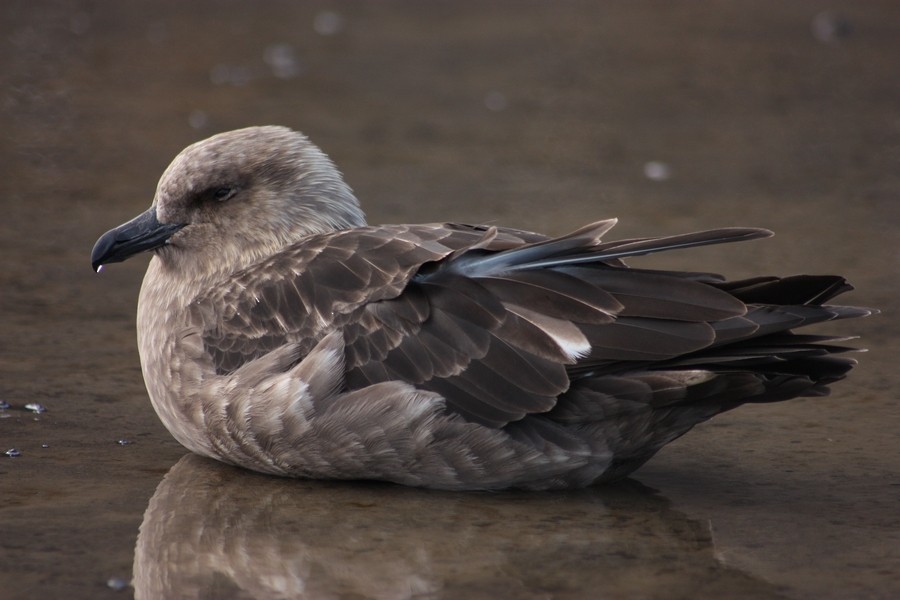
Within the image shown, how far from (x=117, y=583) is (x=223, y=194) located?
1.72 m

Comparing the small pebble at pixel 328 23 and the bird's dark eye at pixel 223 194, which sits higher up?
the small pebble at pixel 328 23

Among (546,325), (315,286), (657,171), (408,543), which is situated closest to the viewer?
(408,543)

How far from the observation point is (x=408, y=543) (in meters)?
3.93

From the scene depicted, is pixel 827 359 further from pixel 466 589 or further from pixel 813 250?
pixel 813 250

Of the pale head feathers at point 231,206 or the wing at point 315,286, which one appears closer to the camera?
the wing at point 315,286

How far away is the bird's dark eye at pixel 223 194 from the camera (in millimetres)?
4949

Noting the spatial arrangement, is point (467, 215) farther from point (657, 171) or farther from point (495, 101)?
point (495, 101)

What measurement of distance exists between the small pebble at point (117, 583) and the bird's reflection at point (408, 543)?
0.11ft

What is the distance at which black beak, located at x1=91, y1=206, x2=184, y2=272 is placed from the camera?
4.89 metres

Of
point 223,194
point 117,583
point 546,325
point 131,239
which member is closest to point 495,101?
point 223,194

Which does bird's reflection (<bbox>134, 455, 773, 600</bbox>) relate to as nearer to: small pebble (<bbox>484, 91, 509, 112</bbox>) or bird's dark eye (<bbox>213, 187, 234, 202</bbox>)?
bird's dark eye (<bbox>213, 187, 234, 202</bbox>)

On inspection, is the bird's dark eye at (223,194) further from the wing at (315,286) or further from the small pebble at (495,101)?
the small pebble at (495,101)

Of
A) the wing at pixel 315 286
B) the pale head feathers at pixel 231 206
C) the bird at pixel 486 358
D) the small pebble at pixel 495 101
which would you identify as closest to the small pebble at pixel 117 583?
the bird at pixel 486 358

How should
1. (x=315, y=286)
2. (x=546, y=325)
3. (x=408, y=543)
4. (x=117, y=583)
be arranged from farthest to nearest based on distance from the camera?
(x=315, y=286), (x=546, y=325), (x=408, y=543), (x=117, y=583)
